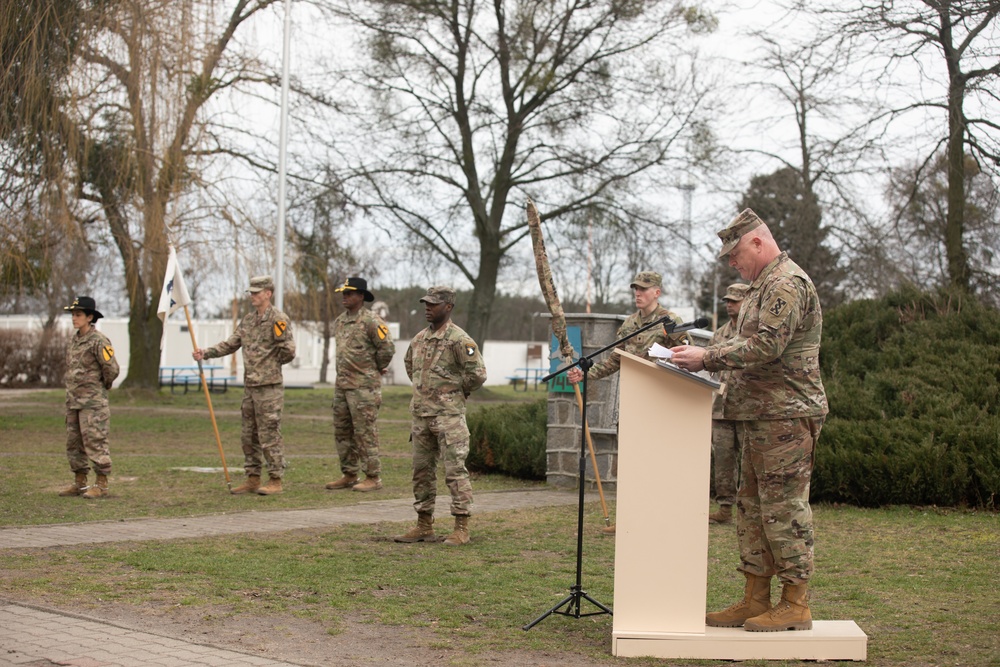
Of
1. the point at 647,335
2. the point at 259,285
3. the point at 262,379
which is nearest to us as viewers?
the point at 647,335

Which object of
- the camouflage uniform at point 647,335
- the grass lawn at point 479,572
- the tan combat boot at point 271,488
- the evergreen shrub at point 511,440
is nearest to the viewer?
the grass lawn at point 479,572

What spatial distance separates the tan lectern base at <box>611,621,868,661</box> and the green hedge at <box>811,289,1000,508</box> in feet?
20.4

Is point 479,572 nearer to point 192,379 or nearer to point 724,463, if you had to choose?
point 724,463

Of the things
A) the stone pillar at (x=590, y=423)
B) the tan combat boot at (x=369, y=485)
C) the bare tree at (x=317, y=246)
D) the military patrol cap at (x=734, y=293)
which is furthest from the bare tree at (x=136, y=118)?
the military patrol cap at (x=734, y=293)

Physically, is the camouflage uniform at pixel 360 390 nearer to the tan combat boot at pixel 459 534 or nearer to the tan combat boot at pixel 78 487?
the tan combat boot at pixel 78 487

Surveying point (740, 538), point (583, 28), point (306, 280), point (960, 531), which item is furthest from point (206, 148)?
point (740, 538)

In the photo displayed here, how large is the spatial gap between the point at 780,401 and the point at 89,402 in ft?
27.7

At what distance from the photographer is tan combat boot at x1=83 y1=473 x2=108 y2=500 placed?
39.4ft

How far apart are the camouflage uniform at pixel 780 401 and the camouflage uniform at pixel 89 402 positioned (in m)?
8.06

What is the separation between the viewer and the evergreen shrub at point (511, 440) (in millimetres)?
14609

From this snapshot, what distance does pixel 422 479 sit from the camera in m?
9.56

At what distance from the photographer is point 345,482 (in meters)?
13.3

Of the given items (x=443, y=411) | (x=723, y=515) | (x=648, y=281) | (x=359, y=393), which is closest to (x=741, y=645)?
(x=443, y=411)

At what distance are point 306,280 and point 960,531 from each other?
56.6 ft
